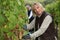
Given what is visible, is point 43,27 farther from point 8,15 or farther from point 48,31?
point 8,15

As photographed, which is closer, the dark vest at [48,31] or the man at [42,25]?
the man at [42,25]

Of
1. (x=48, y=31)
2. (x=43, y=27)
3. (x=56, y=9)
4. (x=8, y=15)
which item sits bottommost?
(x=56, y=9)

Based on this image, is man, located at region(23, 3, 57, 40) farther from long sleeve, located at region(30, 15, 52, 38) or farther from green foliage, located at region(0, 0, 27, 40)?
green foliage, located at region(0, 0, 27, 40)

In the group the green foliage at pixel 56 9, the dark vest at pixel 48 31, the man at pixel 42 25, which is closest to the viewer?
the man at pixel 42 25

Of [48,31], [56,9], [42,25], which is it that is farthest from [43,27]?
[56,9]

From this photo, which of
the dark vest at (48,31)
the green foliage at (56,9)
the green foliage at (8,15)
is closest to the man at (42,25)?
the dark vest at (48,31)

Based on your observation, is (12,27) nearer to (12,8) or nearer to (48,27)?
(12,8)

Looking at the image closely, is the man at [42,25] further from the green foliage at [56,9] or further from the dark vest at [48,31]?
the green foliage at [56,9]

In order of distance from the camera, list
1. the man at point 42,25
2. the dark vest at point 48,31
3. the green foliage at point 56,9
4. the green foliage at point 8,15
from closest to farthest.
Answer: the green foliage at point 8,15 → the man at point 42,25 → the dark vest at point 48,31 → the green foliage at point 56,9

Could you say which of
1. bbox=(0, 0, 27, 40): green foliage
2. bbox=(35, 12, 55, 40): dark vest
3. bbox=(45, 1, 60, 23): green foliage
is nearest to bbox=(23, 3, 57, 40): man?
bbox=(35, 12, 55, 40): dark vest

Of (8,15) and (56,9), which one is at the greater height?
(8,15)

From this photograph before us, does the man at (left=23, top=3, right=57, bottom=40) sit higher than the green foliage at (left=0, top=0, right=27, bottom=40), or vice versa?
the green foliage at (left=0, top=0, right=27, bottom=40)

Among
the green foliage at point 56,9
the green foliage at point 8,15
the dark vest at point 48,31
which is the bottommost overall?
the green foliage at point 56,9

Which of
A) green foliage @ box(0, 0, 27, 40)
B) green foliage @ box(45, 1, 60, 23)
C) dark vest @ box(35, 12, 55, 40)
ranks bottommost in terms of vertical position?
green foliage @ box(45, 1, 60, 23)
